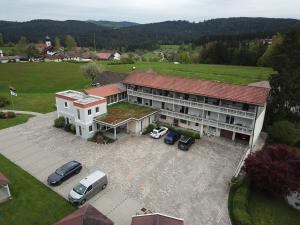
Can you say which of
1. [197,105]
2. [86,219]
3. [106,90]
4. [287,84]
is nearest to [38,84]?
[106,90]

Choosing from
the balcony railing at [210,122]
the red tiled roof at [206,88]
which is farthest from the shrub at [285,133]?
the red tiled roof at [206,88]

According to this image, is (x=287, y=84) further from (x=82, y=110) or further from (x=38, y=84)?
(x=38, y=84)

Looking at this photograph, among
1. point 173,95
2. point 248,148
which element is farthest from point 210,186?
point 173,95

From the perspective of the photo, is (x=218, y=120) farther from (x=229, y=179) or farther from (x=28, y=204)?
(x=28, y=204)

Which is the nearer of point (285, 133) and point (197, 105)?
point (285, 133)

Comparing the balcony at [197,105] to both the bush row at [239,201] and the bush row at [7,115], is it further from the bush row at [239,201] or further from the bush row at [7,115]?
the bush row at [7,115]

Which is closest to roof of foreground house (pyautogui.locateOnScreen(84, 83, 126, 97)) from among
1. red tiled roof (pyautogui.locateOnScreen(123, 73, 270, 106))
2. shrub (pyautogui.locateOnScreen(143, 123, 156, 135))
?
red tiled roof (pyautogui.locateOnScreen(123, 73, 270, 106))
